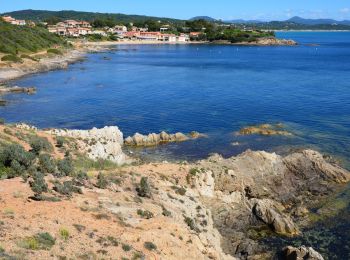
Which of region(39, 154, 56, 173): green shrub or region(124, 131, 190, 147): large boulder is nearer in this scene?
region(39, 154, 56, 173): green shrub

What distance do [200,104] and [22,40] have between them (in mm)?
88538

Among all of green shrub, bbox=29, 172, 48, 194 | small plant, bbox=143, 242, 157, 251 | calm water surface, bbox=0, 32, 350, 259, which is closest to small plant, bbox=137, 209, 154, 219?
small plant, bbox=143, 242, 157, 251

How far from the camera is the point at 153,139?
180 ft

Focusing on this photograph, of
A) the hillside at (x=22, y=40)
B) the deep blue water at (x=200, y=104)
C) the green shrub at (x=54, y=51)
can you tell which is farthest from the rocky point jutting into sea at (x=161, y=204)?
the green shrub at (x=54, y=51)

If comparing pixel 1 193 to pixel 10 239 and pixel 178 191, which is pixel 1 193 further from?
pixel 178 191

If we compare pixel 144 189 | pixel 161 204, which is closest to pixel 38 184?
pixel 144 189

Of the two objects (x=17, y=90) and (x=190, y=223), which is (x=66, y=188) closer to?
(x=190, y=223)

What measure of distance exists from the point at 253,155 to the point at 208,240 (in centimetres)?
1637

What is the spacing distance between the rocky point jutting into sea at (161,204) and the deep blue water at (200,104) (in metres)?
9.82

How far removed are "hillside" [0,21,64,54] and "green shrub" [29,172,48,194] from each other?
109m

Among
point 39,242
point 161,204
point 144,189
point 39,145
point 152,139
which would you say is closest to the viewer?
point 39,242

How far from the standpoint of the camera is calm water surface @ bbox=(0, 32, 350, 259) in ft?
177

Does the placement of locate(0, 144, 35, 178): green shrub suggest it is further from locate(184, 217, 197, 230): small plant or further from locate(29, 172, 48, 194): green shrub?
locate(184, 217, 197, 230): small plant

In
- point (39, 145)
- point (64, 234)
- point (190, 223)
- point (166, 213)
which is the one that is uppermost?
point (64, 234)
